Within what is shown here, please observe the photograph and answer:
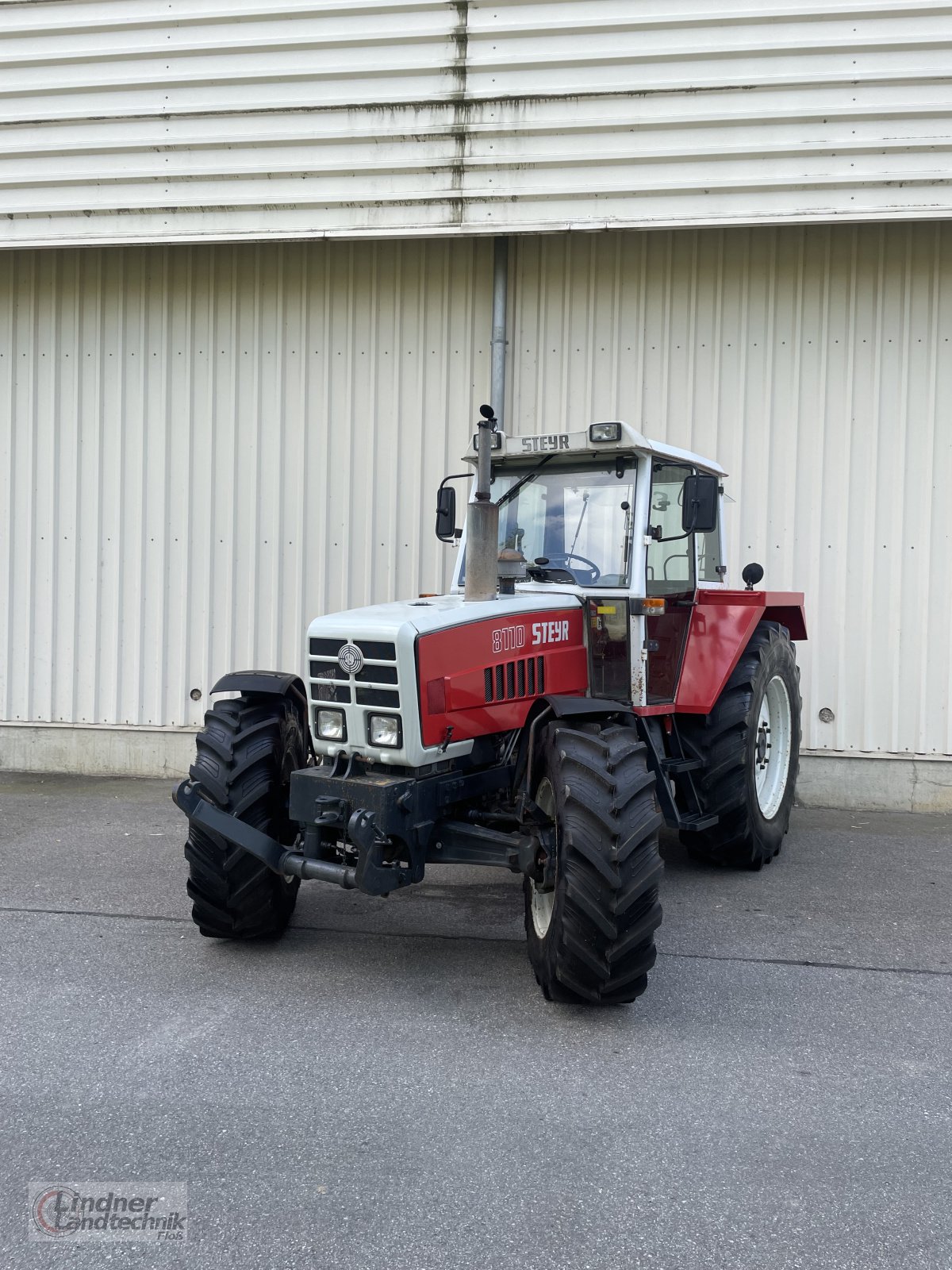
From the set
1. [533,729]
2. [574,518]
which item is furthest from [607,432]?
[533,729]

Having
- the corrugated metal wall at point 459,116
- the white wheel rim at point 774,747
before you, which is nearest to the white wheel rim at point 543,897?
the white wheel rim at point 774,747

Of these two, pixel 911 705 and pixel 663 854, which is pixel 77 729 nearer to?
pixel 663 854

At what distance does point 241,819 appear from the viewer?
187 inches

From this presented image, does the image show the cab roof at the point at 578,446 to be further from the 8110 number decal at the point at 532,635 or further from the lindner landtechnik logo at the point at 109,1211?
the lindner landtechnik logo at the point at 109,1211

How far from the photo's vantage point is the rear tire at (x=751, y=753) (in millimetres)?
6094

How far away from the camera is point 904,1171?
10.3 feet

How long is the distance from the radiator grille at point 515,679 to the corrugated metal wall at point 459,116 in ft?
14.6

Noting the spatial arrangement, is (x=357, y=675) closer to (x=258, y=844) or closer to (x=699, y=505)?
(x=258, y=844)

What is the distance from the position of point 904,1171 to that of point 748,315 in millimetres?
6722

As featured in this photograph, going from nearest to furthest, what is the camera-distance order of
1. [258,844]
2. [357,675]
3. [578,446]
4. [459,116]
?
1. [258,844]
2. [357,675]
3. [578,446]
4. [459,116]

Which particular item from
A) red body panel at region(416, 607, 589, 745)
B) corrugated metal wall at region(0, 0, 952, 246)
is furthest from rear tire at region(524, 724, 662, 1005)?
corrugated metal wall at region(0, 0, 952, 246)

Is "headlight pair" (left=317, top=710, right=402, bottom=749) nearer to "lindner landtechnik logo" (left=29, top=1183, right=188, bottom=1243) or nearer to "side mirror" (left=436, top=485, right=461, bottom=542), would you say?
"side mirror" (left=436, top=485, right=461, bottom=542)

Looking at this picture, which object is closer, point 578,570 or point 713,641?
point 578,570

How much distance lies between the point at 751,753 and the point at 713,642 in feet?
2.24
